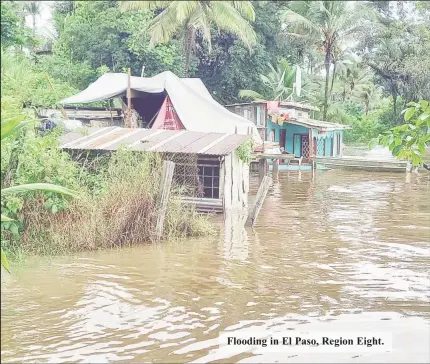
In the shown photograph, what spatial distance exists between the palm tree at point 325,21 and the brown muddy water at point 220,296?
57.5 feet

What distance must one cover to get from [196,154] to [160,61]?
42.7ft

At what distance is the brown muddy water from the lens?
246 inches

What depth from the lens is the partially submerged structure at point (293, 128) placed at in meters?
27.9

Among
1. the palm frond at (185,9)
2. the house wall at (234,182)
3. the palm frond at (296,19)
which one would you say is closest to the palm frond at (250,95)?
the palm frond at (296,19)

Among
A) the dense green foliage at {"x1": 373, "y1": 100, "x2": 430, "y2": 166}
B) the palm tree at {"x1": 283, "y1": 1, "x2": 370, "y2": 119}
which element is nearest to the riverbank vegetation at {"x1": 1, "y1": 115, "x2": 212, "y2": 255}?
the dense green foliage at {"x1": 373, "y1": 100, "x2": 430, "y2": 166}

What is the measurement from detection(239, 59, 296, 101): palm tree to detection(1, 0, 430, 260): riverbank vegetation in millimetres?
65

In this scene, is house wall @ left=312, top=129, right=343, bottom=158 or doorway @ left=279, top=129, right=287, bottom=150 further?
house wall @ left=312, top=129, right=343, bottom=158

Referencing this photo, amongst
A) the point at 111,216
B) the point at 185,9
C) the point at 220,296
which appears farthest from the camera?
the point at 185,9

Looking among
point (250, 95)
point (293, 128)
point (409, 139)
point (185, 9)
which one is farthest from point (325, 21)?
point (409, 139)

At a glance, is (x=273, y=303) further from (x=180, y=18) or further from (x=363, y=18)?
(x=363, y=18)

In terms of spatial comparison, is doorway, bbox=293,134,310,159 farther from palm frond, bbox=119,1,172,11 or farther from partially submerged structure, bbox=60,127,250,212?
partially submerged structure, bbox=60,127,250,212

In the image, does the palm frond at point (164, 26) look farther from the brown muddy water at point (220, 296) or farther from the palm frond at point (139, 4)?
the brown muddy water at point (220, 296)

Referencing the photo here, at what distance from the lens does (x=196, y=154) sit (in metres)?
13.6

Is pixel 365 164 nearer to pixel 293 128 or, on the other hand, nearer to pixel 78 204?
pixel 293 128
